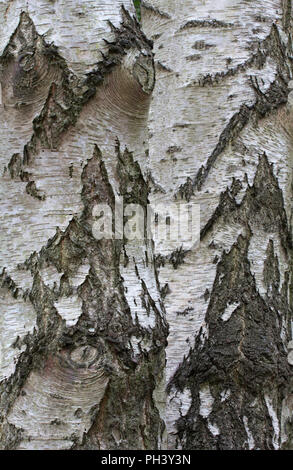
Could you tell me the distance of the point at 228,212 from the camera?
1.88 m

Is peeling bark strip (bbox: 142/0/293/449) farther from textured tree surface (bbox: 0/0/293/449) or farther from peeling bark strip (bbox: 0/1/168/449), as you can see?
peeling bark strip (bbox: 0/1/168/449)

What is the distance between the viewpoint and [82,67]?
4.11ft


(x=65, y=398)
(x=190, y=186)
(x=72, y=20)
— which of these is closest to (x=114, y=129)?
(x=72, y=20)

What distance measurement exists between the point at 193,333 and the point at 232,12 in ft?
3.28

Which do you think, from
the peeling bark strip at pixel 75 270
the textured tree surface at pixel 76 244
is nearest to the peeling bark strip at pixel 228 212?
the textured tree surface at pixel 76 244

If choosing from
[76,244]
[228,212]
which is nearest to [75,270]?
[76,244]

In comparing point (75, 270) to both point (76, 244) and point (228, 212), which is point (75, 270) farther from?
point (228, 212)

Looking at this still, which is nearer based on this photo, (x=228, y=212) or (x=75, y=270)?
(x=75, y=270)

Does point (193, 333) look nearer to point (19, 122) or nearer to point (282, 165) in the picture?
point (282, 165)

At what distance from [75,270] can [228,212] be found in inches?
30.8

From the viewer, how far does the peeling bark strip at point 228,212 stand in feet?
5.79

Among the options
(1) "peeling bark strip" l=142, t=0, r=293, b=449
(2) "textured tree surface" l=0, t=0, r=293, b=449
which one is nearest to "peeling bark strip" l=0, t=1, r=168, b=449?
(2) "textured tree surface" l=0, t=0, r=293, b=449

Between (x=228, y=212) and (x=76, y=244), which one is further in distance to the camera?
(x=228, y=212)

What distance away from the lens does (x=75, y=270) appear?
3.94 ft
